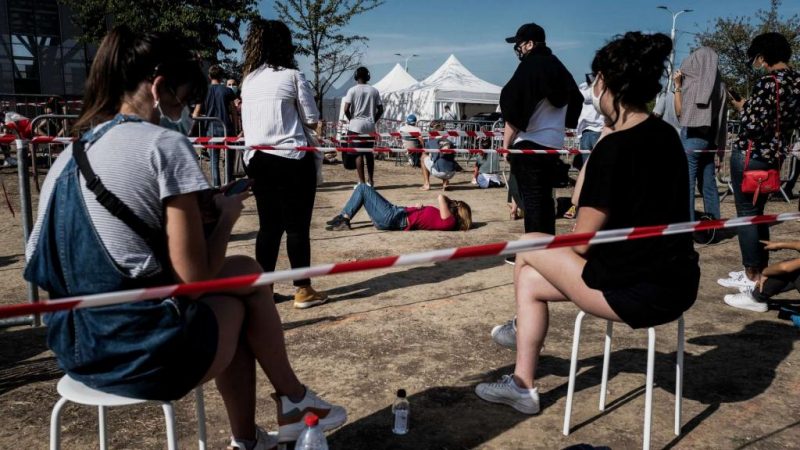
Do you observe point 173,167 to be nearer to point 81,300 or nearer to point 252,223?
point 81,300

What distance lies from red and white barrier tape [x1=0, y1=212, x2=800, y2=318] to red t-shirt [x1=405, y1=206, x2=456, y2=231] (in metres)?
4.59

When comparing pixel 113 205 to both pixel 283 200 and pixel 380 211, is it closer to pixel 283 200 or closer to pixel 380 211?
pixel 283 200

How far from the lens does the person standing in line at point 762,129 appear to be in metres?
4.57

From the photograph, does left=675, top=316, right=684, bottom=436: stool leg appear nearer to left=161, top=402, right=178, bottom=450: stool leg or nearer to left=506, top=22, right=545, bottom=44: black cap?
left=161, top=402, right=178, bottom=450: stool leg

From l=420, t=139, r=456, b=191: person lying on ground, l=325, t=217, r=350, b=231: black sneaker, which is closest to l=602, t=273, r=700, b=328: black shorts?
l=325, t=217, r=350, b=231: black sneaker

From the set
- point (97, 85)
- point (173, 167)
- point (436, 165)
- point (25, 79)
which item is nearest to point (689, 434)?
point (173, 167)

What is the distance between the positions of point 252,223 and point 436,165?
4.26m

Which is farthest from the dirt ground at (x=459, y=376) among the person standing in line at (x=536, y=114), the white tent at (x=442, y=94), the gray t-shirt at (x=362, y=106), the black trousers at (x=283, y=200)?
the white tent at (x=442, y=94)

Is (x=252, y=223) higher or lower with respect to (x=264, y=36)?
lower

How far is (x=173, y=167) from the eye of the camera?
173 cm

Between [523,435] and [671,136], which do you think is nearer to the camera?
[671,136]

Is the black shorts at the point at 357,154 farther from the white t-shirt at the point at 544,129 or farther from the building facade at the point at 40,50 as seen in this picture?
the building facade at the point at 40,50

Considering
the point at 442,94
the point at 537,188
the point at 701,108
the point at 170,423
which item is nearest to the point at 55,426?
the point at 170,423

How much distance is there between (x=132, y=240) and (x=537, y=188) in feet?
10.7
